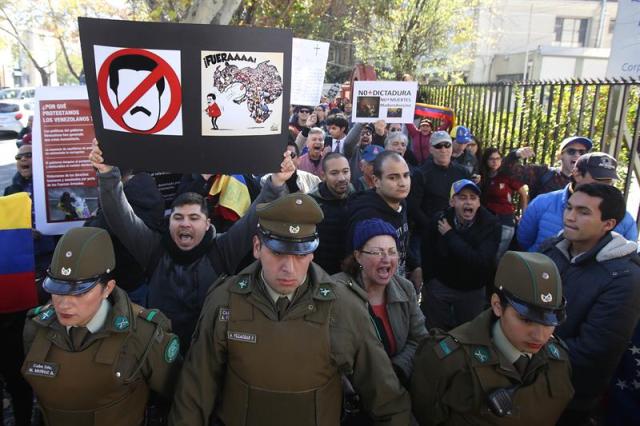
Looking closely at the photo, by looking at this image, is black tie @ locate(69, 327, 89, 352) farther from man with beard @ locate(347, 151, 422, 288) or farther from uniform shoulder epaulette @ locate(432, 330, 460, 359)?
man with beard @ locate(347, 151, 422, 288)

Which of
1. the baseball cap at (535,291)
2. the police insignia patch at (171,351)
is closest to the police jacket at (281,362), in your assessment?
the police insignia patch at (171,351)

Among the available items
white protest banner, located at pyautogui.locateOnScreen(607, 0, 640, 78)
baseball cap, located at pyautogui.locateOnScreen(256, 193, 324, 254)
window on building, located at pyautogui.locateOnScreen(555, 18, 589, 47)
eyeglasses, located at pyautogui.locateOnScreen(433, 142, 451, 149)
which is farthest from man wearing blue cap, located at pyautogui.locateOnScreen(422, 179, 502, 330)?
window on building, located at pyautogui.locateOnScreen(555, 18, 589, 47)

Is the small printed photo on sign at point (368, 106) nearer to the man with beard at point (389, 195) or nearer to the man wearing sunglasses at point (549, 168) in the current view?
the man wearing sunglasses at point (549, 168)

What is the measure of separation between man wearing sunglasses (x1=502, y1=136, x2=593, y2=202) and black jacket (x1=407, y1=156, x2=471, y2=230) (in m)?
0.71

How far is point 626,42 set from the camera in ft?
17.6

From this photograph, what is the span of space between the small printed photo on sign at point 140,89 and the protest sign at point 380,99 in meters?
4.23

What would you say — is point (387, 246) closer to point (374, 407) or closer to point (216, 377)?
point (374, 407)

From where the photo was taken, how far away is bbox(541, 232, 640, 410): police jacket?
262 cm

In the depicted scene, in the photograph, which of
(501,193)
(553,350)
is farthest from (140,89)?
(501,193)

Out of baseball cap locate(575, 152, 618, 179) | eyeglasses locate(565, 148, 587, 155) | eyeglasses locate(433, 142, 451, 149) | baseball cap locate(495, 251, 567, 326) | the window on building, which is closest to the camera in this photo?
baseball cap locate(495, 251, 567, 326)

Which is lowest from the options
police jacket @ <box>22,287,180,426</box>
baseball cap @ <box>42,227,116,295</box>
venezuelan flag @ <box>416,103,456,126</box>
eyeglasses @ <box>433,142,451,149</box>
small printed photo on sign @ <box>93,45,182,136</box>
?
police jacket @ <box>22,287,180,426</box>

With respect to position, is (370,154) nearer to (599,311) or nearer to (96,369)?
(599,311)

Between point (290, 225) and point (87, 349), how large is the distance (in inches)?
41.1

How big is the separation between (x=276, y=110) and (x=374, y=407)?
1.55m
